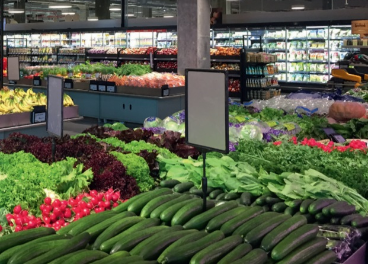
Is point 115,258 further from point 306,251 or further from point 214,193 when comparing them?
point 214,193

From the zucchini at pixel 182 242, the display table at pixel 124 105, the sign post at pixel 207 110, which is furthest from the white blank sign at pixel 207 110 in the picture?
the display table at pixel 124 105

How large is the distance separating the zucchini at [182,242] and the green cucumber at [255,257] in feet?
0.81

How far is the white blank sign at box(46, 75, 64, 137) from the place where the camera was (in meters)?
3.41

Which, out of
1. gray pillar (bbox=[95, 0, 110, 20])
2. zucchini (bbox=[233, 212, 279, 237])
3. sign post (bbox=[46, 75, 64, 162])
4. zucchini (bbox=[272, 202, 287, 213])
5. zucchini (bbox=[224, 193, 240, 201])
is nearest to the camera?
zucchini (bbox=[233, 212, 279, 237])

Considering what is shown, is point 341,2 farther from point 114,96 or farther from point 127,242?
point 127,242

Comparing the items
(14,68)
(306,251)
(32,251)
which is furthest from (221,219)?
(14,68)

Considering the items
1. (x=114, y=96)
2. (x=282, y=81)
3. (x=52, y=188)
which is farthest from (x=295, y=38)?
(x=52, y=188)

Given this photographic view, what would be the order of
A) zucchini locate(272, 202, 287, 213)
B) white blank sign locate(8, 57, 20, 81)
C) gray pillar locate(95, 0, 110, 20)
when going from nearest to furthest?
zucchini locate(272, 202, 287, 213), white blank sign locate(8, 57, 20, 81), gray pillar locate(95, 0, 110, 20)

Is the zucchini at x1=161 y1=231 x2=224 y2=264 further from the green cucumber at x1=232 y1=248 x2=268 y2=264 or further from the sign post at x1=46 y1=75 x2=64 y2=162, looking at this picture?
the sign post at x1=46 y1=75 x2=64 y2=162

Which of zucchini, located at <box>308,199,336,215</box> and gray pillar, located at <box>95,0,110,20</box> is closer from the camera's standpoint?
zucchini, located at <box>308,199,336,215</box>

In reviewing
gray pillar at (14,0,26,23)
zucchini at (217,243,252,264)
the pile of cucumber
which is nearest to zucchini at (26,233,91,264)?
the pile of cucumber

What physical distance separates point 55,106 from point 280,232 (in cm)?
184

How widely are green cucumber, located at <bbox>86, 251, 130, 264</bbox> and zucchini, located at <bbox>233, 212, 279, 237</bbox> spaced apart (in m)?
0.54

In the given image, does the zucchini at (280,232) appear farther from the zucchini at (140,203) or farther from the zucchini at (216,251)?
the zucchini at (140,203)
